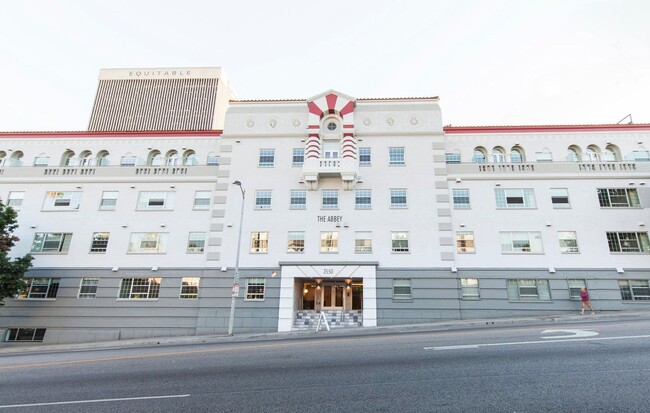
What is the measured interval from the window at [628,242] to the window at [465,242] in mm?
9250

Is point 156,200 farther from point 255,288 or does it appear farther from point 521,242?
point 521,242

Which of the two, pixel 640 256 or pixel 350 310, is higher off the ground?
pixel 640 256

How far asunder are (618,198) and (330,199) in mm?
20776

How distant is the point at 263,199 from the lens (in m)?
25.0

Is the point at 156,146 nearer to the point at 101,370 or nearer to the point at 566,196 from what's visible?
the point at 101,370

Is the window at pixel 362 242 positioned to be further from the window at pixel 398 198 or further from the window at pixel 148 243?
the window at pixel 148 243

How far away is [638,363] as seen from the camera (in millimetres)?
7598

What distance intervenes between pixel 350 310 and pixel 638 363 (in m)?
17.9

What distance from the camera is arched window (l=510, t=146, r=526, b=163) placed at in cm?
2559

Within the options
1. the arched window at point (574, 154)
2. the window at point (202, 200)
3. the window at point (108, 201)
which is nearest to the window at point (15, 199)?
the window at point (108, 201)

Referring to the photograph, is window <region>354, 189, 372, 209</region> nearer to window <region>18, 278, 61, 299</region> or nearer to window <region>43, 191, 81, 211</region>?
window <region>43, 191, 81, 211</region>

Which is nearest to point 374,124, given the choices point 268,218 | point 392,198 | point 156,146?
point 392,198

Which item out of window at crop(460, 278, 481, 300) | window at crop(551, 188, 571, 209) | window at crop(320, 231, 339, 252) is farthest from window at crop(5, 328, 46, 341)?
window at crop(551, 188, 571, 209)

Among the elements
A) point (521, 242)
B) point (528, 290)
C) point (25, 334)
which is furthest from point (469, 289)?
point (25, 334)
